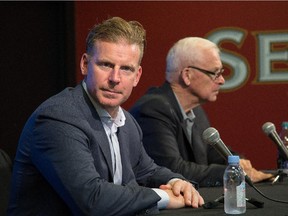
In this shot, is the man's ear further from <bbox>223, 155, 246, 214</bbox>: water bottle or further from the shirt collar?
<bbox>223, 155, 246, 214</bbox>: water bottle

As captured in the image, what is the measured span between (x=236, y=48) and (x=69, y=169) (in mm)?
3639

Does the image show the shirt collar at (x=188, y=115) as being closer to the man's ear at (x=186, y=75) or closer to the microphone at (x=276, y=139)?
the man's ear at (x=186, y=75)

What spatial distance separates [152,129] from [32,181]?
1.14 meters

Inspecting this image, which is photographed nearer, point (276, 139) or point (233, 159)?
point (233, 159)

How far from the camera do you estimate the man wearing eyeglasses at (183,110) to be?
3215mm

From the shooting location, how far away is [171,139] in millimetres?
3273

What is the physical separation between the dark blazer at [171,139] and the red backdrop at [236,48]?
76.8 inches

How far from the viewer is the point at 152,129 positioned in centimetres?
330

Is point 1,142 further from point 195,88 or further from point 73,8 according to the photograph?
point 195,88

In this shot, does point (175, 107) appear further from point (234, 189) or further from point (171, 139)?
point (234, 189)

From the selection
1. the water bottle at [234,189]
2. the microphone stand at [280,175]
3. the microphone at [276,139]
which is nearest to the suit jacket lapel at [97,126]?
the water bottle at [234,189]

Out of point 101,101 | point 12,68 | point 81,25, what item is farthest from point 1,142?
point 101,101

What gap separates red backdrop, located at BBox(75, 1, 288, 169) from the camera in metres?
5.50

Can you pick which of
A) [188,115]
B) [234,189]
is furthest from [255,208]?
[188,115]
